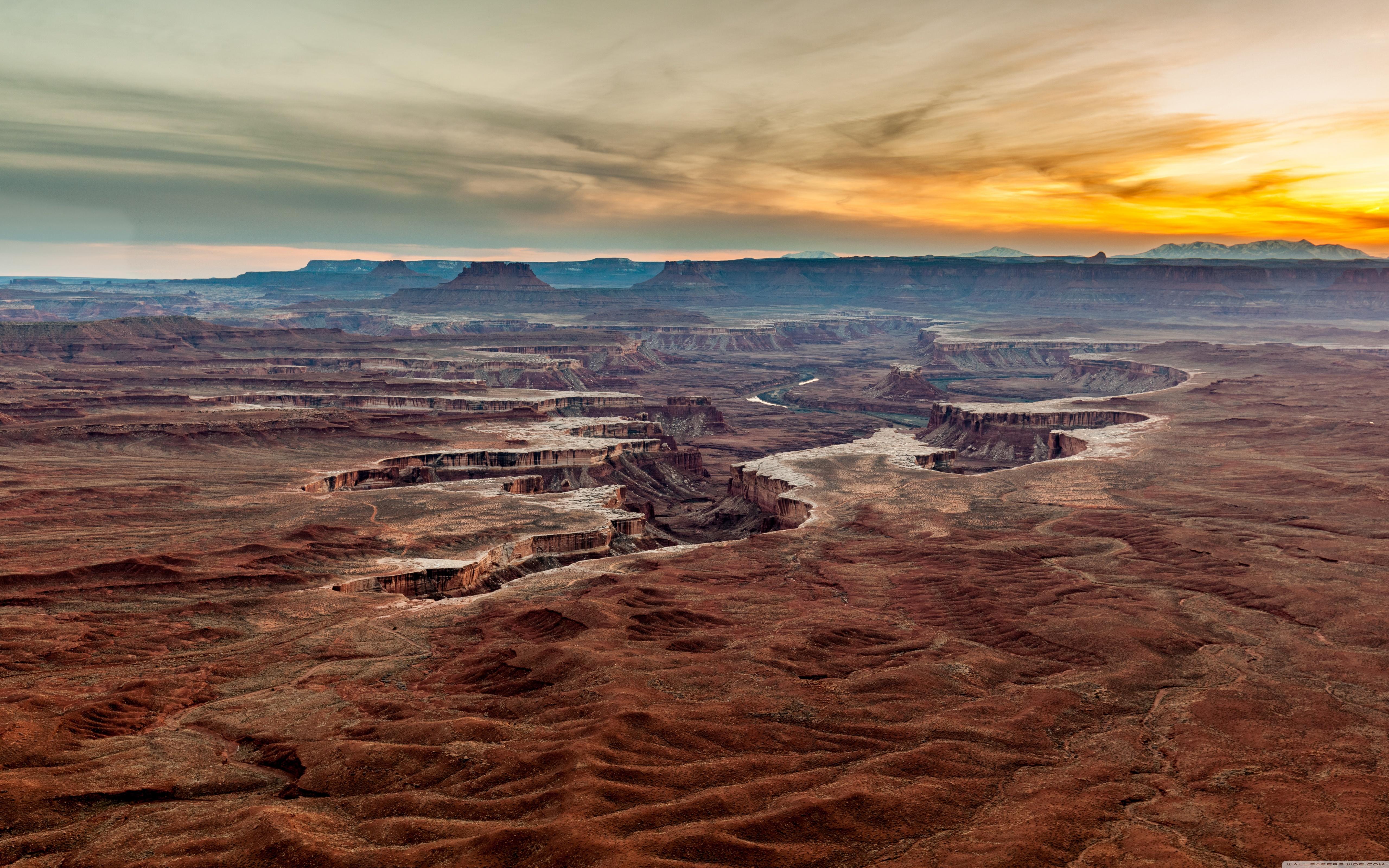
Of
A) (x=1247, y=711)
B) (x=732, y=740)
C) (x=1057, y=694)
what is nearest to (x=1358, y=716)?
(x=1247, y=711)

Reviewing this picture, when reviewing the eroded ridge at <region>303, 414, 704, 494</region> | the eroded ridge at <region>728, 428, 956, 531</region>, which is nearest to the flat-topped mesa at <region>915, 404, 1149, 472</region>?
the eroded ridge at <region>728, 428, 956, 531</region>

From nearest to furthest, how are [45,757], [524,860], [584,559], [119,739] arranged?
[524,860] < [45,757] < [119,739] < [584,559]

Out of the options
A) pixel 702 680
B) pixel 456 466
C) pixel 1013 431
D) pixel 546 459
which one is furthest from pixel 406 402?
pixel 702 680

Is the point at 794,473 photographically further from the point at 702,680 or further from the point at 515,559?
the point at 702,680

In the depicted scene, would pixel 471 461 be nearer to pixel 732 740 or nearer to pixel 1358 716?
pixel 732 740

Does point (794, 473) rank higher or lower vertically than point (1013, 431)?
lower

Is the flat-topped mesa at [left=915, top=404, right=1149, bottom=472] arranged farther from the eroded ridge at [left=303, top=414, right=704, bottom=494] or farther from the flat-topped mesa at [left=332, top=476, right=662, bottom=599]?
the flat-topped mesa at [left=332, top=476, right=662, bottom=599]
